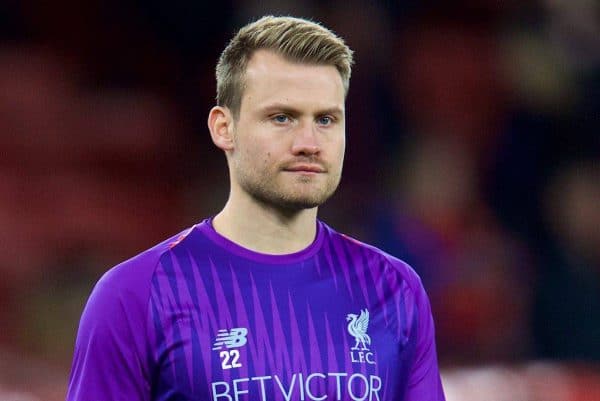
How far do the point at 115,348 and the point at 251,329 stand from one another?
0.35m

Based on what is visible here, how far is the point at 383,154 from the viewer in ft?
24.0

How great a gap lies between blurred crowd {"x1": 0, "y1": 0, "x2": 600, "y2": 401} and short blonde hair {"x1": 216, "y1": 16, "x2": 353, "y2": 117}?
331 centimetres

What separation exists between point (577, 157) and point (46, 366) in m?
3.53

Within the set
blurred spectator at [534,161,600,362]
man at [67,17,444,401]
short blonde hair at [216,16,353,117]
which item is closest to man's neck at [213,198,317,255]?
man at [67,17,444,401]

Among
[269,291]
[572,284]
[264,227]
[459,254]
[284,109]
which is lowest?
[269,291]

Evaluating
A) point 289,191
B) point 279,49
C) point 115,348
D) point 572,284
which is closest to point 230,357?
point 115,348

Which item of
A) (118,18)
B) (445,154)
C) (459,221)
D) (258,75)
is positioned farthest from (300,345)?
(118,18)

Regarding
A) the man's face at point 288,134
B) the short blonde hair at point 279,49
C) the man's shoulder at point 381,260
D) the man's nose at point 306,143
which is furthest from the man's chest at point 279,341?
the short blonde hair at point 279,49

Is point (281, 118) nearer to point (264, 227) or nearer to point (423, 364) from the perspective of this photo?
point (264, 227)

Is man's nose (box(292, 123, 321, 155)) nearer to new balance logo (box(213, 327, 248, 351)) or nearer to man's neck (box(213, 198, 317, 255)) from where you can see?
man's neck (box(213, 198, 317, 255))

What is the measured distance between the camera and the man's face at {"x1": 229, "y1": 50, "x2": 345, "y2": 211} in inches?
118

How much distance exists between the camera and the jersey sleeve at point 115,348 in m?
2.93

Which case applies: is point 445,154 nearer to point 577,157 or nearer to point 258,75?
point 577,157

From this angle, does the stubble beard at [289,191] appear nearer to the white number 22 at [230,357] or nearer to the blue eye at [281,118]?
the blue eye at [281,118]
